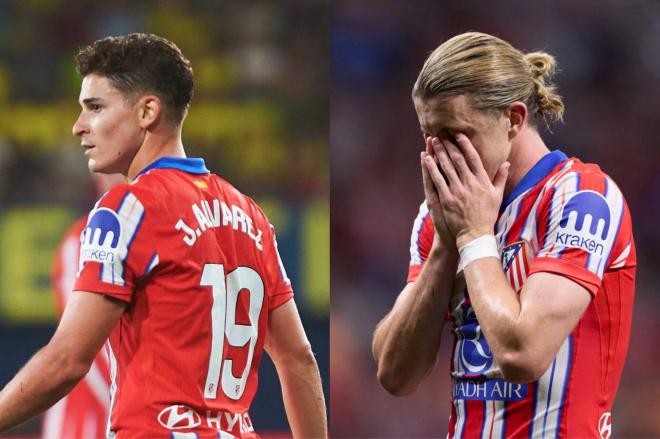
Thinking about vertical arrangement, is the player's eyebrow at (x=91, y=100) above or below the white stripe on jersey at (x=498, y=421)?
above

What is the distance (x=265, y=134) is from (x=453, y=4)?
2.21m

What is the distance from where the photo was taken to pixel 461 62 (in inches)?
73.4

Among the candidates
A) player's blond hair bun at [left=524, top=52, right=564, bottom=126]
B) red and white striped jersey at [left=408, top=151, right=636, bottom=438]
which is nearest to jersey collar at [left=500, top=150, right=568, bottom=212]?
red and white striped jersey at [left=408, top=151, right=636, bottom=438]

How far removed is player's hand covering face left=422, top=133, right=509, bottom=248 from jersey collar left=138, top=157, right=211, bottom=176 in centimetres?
73

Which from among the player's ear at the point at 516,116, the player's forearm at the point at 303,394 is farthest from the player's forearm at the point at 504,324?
the player's forearm at the point at 303,394

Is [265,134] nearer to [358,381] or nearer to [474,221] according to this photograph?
[358,381]

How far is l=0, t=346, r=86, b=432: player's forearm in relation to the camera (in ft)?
6.89

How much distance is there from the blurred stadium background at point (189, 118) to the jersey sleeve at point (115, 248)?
2106 mm

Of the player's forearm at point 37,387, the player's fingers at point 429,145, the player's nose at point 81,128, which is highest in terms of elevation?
the player's nose at point 81,128

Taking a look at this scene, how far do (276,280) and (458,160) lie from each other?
0.80 metres

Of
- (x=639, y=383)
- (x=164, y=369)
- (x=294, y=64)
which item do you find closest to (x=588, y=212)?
(x=164, y=369)

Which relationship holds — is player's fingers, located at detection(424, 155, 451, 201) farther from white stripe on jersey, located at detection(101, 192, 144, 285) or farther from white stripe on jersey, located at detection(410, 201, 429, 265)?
white stripe on jersey, located at detection(101, 192, 144, 285)

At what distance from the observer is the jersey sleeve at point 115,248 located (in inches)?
83.7

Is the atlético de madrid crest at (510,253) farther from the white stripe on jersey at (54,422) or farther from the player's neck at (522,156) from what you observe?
the white stripe on jersey at (54,422)
